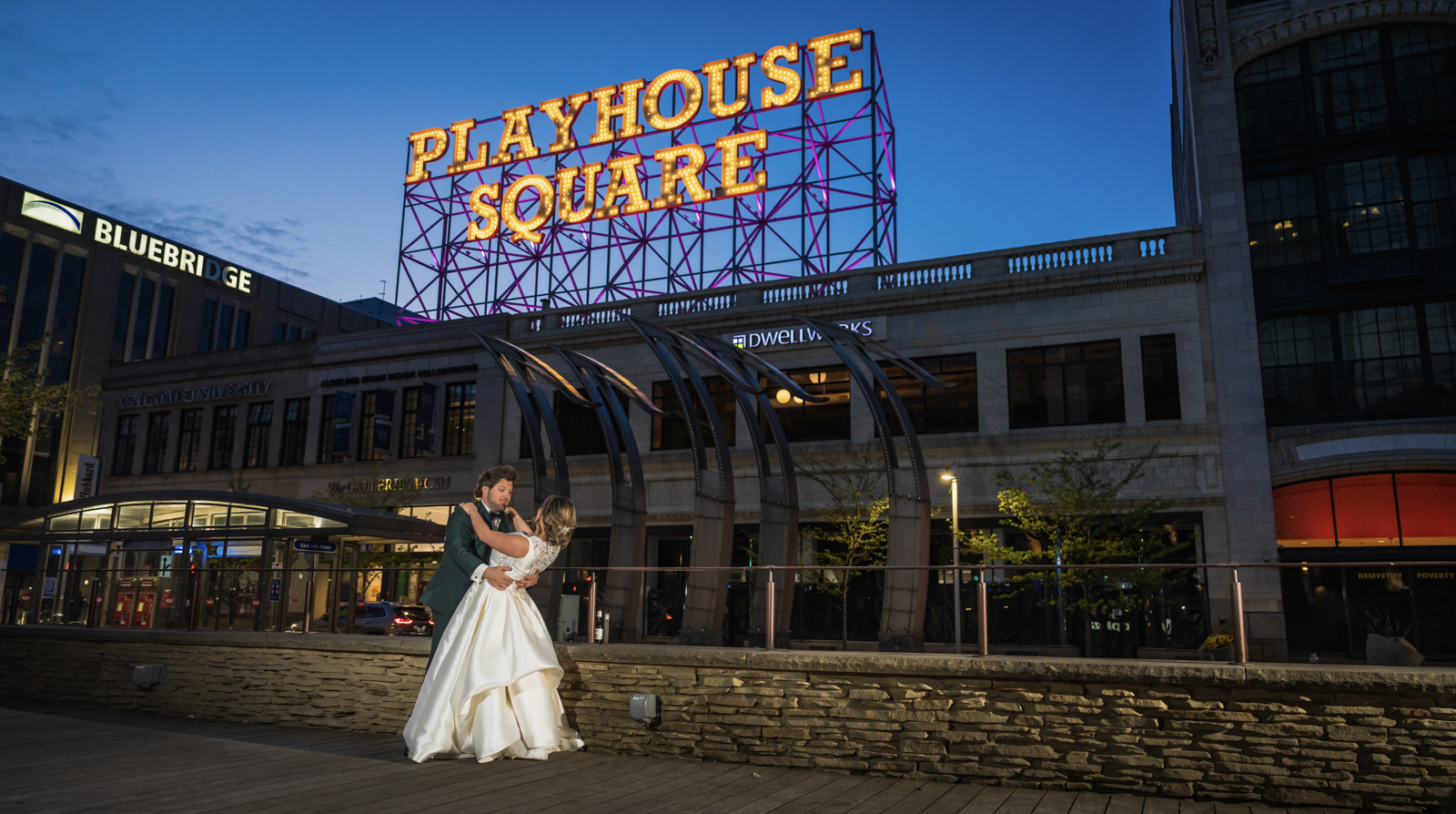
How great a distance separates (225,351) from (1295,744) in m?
43.5

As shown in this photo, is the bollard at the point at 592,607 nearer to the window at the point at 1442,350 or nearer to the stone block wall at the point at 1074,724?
the stone block wall at the point at 1074,724

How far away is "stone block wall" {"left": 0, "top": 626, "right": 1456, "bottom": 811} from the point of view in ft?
26.2

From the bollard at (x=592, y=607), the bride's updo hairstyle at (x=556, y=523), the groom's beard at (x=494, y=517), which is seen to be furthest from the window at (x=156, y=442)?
the bride's updo hairstyle at (x=556, y=523)

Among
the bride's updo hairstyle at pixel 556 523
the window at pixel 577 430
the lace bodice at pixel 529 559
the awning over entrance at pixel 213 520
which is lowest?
the lace bodice at pixel 529 559

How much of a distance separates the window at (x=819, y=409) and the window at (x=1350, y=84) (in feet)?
47.8

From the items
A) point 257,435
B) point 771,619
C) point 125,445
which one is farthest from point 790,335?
point 125,445

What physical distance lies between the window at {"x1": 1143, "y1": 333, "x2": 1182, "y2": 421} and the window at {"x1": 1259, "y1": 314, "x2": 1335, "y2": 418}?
212 cm

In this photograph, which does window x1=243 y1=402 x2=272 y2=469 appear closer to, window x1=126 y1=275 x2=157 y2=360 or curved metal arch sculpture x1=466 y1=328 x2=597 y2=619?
window x1=126 y1=275 x2=157 y2=360

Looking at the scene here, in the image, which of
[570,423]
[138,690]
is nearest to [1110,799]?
[138,690]

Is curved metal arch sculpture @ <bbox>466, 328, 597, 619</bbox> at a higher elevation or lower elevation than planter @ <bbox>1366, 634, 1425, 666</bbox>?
higher

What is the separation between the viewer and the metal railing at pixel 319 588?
33.4 ft

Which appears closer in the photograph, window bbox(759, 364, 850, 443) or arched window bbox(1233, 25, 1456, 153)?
arched window bbox(1233, 25, 1456, 153)

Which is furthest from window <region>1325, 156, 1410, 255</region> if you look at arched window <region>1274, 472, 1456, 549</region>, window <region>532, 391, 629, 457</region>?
window <region>532, 391, 629, 457</region>

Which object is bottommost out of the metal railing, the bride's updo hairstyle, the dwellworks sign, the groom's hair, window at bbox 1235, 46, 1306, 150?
the metal railing
